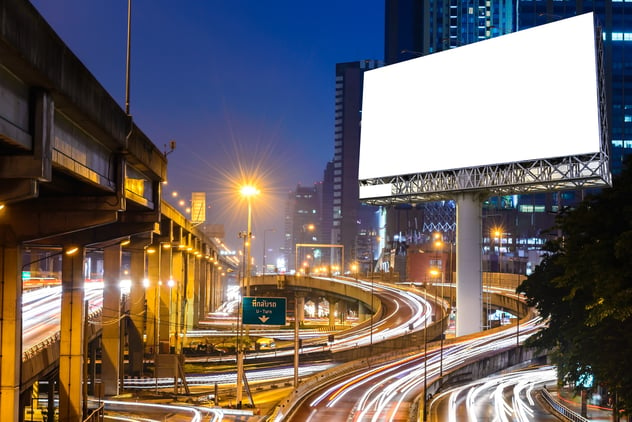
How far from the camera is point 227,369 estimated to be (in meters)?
69.6

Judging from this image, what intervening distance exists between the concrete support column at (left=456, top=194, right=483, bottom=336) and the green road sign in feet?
125

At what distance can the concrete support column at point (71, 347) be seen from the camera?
3450cm

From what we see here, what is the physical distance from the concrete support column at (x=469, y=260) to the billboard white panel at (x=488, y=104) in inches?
179

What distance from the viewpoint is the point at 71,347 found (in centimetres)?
3494

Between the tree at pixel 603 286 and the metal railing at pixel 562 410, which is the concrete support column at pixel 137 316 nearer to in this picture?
the metal railing at pixel 562 410

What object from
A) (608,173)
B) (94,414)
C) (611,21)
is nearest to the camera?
(94,414)

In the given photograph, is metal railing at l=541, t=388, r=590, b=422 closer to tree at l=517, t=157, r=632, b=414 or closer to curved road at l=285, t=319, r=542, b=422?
curved road at l=285, t=319, r=542, b=422

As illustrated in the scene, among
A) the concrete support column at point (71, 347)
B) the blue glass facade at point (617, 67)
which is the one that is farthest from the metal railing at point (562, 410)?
the blue glass facade at point (617, 67)

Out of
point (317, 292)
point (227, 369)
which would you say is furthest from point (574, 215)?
point (317, 292)

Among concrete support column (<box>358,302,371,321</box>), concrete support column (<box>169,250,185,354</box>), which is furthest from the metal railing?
concrete support column (<box>358,302,371,321</box>)

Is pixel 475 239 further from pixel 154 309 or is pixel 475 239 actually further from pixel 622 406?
pixel 622 406

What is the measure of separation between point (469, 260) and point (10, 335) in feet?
182

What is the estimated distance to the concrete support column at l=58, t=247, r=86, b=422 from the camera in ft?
113

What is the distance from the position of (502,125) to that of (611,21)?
5155 inches
